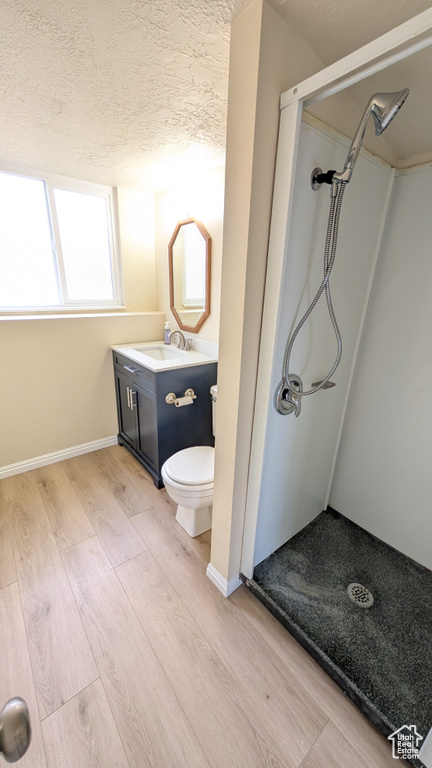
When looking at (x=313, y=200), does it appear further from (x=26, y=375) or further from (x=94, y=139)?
(x=26, y=375)

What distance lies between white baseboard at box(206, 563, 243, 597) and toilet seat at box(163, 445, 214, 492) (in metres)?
0.38

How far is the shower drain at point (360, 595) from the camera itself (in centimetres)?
134

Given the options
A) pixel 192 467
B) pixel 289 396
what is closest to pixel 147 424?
pixel 192 467

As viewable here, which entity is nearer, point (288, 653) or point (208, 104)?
point (288, 653)

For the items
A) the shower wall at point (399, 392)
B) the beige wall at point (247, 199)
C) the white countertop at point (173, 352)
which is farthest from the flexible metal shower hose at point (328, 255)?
the white countertop at point (173, 352)

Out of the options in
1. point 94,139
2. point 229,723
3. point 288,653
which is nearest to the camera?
point 229,723

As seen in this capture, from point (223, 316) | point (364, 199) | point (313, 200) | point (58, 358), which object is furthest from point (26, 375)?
point (364, 199)

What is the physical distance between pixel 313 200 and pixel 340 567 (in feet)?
5.53

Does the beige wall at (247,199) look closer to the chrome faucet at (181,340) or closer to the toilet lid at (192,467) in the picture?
the toilet lid at (192,467)

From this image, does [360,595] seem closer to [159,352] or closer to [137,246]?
[159,352]

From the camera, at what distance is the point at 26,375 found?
212 centimetres

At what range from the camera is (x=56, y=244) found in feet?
7.54

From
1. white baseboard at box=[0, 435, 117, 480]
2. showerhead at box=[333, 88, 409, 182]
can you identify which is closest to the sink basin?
white baseboard at box=[0, 435, 117, 480]

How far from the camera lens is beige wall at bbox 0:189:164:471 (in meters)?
2.09
